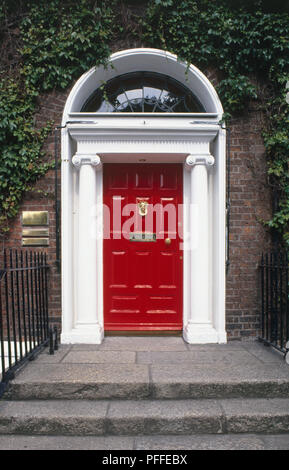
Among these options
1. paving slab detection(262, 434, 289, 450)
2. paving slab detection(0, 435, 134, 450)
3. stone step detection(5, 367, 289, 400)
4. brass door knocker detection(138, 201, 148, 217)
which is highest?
brass door knocker detection(138, 201, 148, 217)

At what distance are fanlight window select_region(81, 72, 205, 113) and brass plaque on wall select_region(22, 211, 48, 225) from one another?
169 cm

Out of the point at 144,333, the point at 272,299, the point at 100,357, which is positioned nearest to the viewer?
the point at 100,357

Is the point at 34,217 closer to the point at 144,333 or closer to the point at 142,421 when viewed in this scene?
the point at 144,333

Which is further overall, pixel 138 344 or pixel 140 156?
pixel 140 156

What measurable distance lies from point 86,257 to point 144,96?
250cm

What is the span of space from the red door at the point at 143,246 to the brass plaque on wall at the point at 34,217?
85cm

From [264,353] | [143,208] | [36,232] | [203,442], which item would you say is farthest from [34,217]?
[264,353]

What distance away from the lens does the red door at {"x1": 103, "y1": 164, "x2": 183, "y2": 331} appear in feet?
14.9

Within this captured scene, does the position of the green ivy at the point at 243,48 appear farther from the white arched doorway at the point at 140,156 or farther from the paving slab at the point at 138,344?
the paving slab at the point at 138,344

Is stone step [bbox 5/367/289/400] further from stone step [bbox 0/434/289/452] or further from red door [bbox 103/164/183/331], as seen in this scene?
red door [bbox 103/164/183/331]

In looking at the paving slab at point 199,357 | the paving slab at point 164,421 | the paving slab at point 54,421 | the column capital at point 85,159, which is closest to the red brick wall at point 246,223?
the paving slab at point 199,357

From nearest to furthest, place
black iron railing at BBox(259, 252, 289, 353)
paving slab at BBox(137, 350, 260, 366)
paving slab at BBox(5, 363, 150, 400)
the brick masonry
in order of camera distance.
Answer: paving slab at BBox(5, 363, 150, 400) < paving slab at BBox(137, 350, 260, 366) < black iron railing at BBox(259, 252, 289, 353) < the brick masonry

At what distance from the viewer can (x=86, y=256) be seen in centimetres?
418

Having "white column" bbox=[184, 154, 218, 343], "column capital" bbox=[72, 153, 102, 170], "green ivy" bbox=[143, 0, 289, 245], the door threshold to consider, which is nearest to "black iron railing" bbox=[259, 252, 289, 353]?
"green ivy" bbox=[143, 0, 289, 245]
